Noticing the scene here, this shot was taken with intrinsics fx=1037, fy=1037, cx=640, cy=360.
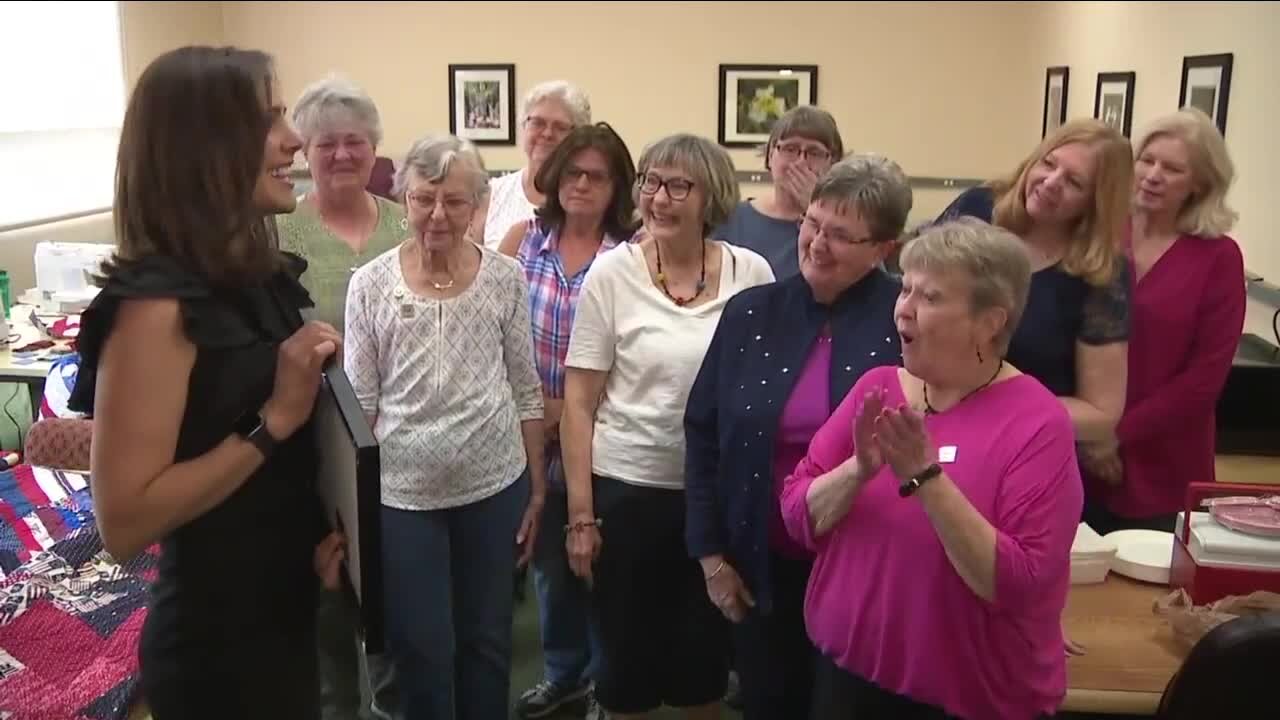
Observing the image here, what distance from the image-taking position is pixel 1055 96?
220 inches

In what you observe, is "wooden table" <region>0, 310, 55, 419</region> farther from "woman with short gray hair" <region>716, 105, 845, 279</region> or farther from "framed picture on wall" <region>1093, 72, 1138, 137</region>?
"framed picture on wall" <region>1093, 72, 1138, 137</region>

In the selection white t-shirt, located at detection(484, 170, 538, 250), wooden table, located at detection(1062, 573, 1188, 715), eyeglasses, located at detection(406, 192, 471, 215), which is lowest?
wooden table, located at detection(1062, 573, 1188, 715)

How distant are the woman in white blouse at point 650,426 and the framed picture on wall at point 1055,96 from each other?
12.2ft

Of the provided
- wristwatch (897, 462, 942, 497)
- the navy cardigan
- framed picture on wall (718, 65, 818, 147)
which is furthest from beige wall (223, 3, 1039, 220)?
wristwatch (897, 462, 942, 497)

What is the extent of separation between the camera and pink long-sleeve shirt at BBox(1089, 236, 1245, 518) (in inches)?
89.0

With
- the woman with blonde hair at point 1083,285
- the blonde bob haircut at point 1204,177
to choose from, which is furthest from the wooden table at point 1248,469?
the woman with blonde hair at point 1083,285

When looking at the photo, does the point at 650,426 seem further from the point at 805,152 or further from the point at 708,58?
the point at 708,58

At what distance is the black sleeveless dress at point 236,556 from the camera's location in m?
1.25

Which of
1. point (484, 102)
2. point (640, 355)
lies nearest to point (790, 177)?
point (640, 355)

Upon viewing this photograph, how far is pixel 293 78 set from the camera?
6598 millimetres

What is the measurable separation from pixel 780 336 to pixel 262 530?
957mm

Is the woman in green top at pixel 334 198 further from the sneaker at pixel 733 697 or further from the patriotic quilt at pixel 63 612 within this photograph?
the sneaker at pixel 733 697

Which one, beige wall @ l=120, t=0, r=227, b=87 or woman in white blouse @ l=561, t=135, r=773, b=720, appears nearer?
woman in white blouse @ l=561, t=135, r=773, b=720

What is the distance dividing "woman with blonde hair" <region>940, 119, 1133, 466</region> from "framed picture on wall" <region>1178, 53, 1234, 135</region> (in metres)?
1.86
